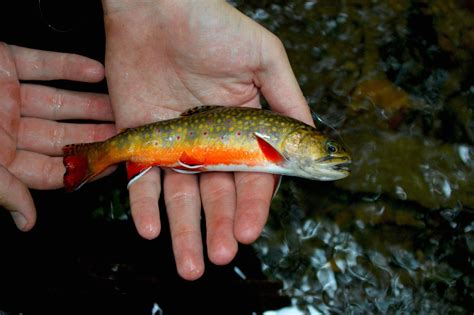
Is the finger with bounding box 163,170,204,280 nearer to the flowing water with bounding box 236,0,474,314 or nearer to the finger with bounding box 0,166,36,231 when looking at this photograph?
the finger with bounding box 0,166,36,231

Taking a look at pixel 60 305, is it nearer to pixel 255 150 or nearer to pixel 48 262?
pixel 48 262

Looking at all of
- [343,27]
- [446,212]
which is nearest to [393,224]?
[446,212]

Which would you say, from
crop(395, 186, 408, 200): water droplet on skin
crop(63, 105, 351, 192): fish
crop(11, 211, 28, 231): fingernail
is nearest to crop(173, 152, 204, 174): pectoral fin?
crop(63, 105, 351, 192): fish

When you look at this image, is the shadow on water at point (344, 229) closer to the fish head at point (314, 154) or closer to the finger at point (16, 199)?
the finger at point (16, 199)

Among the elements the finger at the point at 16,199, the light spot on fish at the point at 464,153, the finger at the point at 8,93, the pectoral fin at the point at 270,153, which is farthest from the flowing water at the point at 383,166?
the finger at the point at 8,93

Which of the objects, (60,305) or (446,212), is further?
(446,212)
